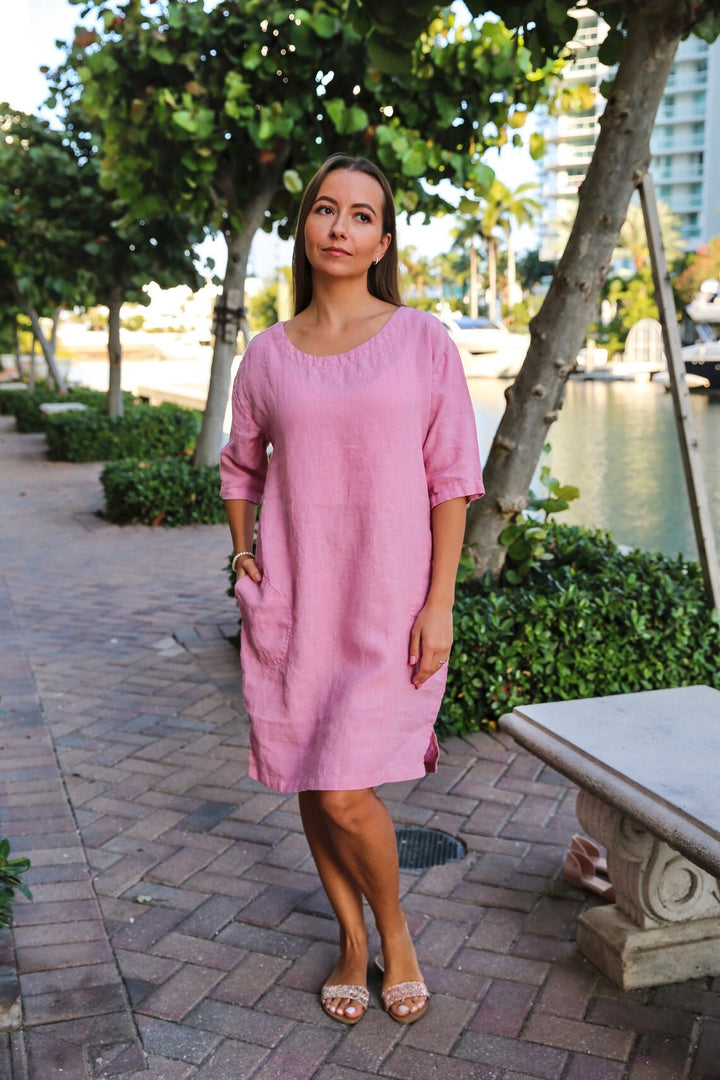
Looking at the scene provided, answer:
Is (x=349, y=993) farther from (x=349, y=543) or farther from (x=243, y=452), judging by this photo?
(x=243, y=452)

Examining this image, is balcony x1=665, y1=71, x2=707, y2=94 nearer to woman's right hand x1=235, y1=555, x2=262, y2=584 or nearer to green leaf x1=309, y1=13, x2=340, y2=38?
green leaf x1=309, y1=13, x2=340, y2=38

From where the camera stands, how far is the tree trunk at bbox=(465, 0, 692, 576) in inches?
159

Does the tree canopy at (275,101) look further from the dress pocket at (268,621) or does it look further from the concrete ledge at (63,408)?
the concrete ledge at (63,408)

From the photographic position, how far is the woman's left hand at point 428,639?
2.24 m

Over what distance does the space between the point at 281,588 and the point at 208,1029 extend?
0.98 meters

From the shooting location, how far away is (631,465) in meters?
12.7

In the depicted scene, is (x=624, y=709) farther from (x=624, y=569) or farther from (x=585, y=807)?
(x=624, y=569)

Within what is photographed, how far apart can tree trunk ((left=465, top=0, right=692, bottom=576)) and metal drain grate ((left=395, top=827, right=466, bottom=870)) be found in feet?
4.73

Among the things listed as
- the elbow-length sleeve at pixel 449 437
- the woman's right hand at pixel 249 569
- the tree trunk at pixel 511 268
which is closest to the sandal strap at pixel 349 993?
the woman's right hand at pixel 249 569

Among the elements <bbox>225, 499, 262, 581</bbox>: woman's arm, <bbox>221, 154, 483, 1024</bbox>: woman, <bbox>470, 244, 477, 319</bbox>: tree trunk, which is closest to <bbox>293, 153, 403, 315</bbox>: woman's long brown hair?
<bbox>221, 154, 483, 1024</bbox>: woman

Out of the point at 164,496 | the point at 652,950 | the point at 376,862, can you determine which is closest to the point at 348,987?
the point at 376,862

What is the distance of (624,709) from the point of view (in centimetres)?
282

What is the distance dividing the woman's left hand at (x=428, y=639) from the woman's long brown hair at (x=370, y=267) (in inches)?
26.5

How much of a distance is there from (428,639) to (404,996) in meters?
0.84
